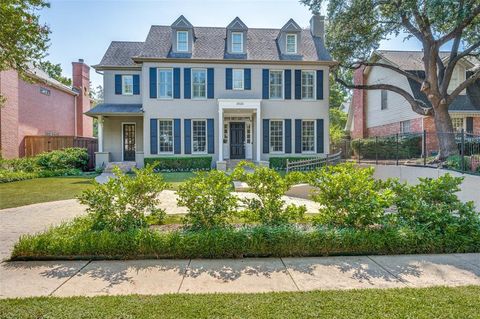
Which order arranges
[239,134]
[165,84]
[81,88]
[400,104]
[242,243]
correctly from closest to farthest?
[242,243] < [165,84] < [239,134] < [400,104] < [81,88]

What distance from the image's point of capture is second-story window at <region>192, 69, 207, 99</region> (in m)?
16.7

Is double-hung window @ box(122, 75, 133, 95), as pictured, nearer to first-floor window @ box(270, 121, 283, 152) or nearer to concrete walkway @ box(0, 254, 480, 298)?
first-floor window @ box(270, 121, 283, 152)

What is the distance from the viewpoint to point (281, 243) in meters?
4.41

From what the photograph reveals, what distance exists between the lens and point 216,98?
16.6 metres

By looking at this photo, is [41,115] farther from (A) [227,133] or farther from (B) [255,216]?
(B) [255,216]

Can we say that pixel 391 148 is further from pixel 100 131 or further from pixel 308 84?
pixel 100 131

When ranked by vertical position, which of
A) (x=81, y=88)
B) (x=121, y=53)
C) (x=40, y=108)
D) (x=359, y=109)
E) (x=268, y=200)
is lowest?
(x=268, y=200)

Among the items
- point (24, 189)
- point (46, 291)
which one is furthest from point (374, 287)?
point (24, 189)

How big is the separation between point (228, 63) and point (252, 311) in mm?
15532

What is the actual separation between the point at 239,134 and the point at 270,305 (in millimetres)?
14956

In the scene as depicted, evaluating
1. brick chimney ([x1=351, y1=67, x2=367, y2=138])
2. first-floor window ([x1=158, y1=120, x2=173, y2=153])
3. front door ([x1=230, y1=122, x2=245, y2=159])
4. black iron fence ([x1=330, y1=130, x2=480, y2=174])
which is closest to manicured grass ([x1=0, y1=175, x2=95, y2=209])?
first-floor window ([x1=158, y1=120, x2=173, y2=153])

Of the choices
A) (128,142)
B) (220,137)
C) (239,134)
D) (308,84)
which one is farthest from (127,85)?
(308,84)

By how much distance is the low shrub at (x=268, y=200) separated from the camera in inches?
195

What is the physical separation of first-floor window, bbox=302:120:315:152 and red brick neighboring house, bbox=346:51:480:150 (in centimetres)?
627
